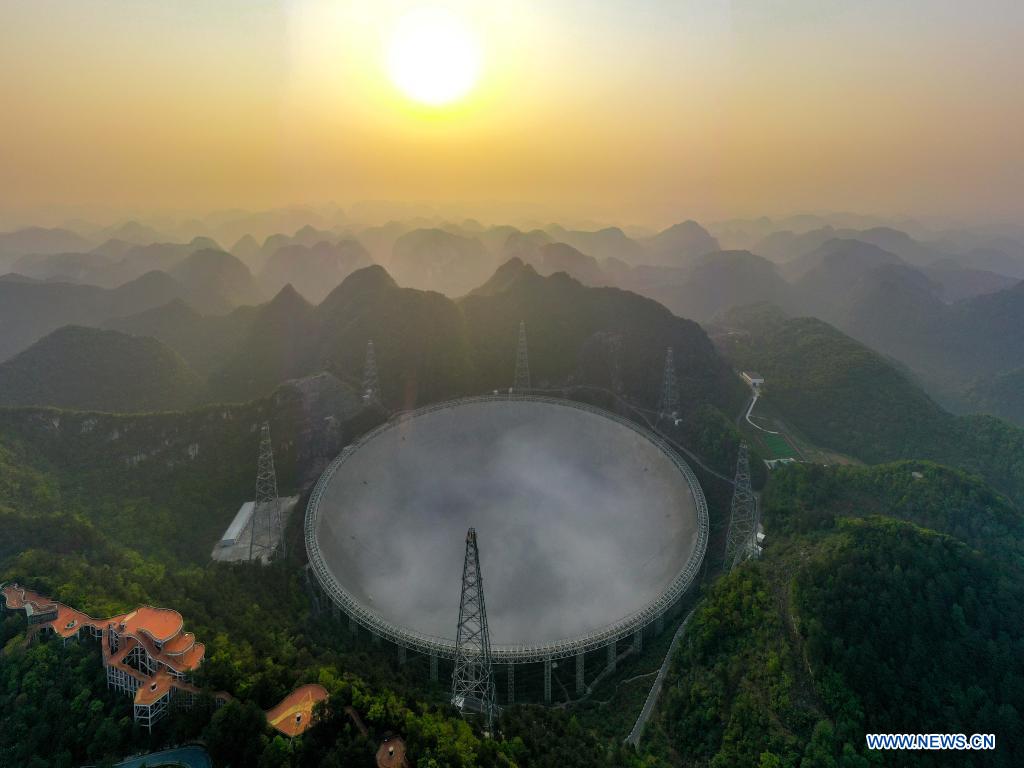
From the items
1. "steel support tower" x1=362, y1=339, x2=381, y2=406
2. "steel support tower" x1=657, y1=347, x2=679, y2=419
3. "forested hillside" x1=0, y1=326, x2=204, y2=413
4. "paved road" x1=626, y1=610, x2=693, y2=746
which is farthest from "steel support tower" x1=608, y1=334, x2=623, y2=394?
"forested hillside" x1=0, y1=326, x2=204, y2=413

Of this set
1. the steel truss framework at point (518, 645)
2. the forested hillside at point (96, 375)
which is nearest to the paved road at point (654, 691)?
the steel truss framework at point (518, 645)

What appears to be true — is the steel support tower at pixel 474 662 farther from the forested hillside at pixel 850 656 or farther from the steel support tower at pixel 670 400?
the steel support tower at pixel 670 400

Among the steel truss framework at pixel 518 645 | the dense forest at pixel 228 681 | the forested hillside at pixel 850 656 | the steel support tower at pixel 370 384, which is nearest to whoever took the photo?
the dense forest at pixel 228 681

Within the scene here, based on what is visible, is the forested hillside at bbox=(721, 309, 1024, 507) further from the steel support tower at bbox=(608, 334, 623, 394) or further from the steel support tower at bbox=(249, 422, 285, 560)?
the steel support tower at bbox=(249, 422, 285, 560)

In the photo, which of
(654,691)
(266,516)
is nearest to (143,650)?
(266,516)

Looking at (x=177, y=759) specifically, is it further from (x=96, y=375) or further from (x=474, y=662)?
(x=96, y=375)

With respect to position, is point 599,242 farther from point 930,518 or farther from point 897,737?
point 897,737
